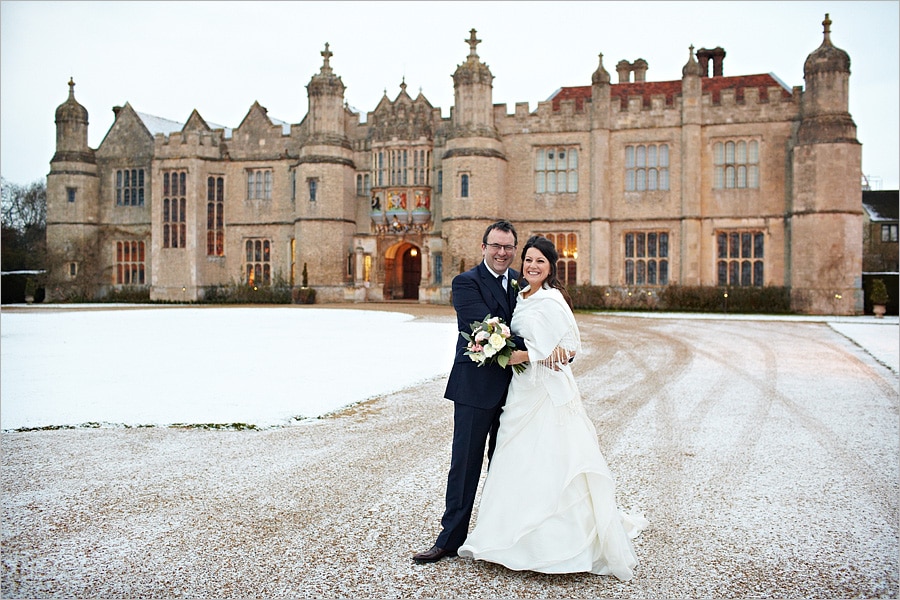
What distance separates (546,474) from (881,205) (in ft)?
171

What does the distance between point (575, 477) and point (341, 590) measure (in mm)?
1384

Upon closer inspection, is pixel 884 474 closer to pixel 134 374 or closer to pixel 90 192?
pixel 134 374

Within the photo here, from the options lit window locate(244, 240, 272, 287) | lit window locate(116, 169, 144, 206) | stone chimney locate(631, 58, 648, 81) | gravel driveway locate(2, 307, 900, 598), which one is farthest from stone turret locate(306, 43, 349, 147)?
gravel driveway locate(2, 307, 900, 598)

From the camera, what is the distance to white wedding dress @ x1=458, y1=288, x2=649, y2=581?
3.84 m

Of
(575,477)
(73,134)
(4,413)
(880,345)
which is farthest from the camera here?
(73,134)

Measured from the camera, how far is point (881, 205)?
46938 mm

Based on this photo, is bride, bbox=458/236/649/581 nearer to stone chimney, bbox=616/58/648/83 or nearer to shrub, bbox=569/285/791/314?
shrub, bbox=569/285/791/314

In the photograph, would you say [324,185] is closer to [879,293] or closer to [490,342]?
[879,293]

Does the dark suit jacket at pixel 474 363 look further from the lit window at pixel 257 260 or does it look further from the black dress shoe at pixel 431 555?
the lit window at pixel 257 260

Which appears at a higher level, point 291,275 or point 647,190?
point 647,190

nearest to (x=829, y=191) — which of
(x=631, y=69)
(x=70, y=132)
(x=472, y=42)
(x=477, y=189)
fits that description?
(x=631, y=69)

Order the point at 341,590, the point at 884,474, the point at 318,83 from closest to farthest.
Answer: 1. the point at 341,590
2. the point at 884,474
3. the point at 318,83

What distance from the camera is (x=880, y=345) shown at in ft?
47.6

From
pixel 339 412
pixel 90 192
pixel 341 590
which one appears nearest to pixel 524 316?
pixel 341 590
